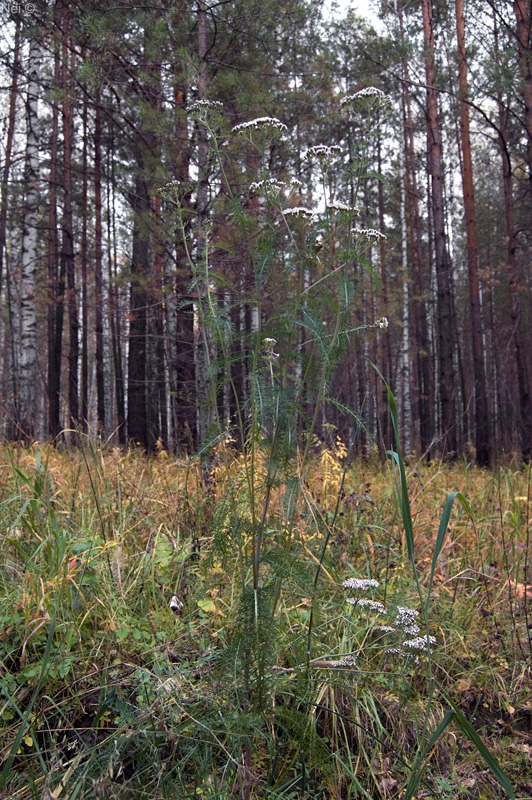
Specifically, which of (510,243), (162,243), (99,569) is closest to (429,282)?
(510,243)

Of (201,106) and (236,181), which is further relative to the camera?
(236,181)

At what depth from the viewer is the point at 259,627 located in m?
1.62

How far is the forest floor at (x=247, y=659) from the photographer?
170 centimetres

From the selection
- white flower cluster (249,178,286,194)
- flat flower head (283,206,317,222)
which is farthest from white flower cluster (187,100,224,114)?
flat flower head (283,206,317,222)

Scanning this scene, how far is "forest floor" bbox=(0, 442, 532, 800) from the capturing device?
170 centimetres

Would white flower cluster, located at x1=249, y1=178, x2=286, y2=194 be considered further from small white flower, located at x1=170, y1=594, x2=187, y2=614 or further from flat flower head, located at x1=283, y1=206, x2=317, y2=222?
small white flower, located at x1=170, y1=594, x2=187, y2=614

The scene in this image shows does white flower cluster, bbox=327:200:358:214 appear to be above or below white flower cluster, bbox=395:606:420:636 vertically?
above

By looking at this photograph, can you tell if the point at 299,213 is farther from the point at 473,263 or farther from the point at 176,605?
the point at 473,263

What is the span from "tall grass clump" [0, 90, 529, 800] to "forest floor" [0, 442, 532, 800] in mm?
13

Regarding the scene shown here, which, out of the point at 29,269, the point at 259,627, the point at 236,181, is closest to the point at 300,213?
the point at 259,627

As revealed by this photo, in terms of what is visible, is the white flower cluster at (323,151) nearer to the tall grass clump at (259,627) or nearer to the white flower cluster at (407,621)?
the tall grass clump at (259,627)

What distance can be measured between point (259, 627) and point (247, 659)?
110 millimetres

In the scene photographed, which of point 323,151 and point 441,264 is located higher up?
point 441,264

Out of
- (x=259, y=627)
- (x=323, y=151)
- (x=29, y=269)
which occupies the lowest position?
(x=259, y=627)
